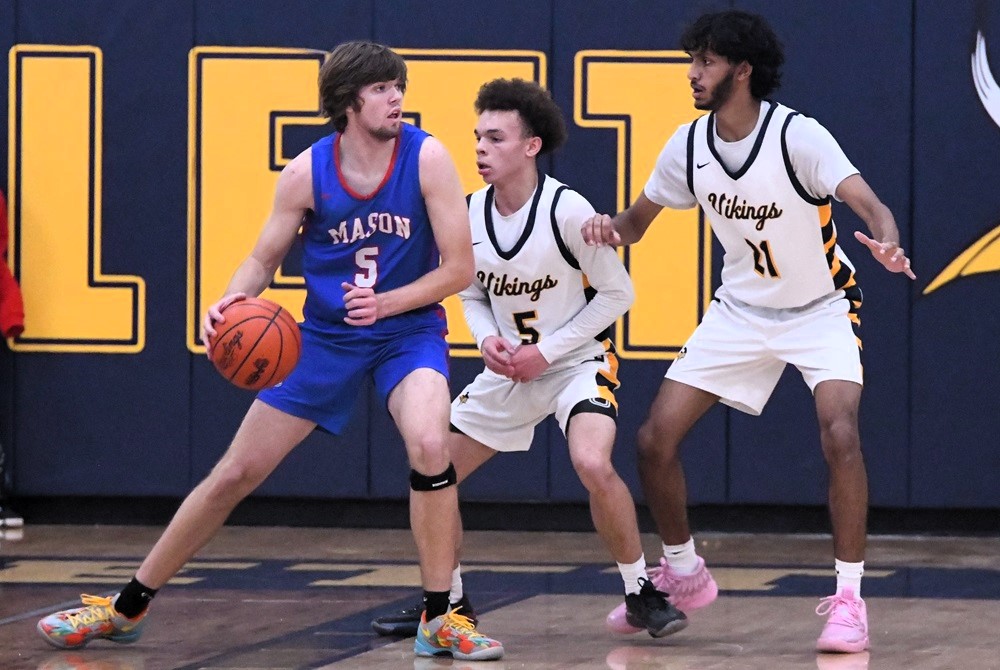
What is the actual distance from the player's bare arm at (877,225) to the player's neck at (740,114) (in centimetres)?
42

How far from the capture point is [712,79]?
19.6 ft

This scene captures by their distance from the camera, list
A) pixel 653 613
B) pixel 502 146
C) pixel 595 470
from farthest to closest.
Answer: pixel 502 146
pixel 653 613
pixel 595 470

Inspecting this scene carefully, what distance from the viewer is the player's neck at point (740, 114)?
19.8ft

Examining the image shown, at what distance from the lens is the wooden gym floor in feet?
18.2

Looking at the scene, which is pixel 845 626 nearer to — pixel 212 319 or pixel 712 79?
pixel 712 79

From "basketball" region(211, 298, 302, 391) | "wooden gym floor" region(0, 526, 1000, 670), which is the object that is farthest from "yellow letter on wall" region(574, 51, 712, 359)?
"basketball" region(211, 298, 302, 391)

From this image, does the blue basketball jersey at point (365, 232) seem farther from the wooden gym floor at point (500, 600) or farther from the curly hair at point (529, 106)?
the wooden gym floor at point (500, 600)

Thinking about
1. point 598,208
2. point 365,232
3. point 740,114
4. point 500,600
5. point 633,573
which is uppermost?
point 740,114

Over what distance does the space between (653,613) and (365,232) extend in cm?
155

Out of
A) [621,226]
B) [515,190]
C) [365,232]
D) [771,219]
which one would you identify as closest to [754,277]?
[771,219]

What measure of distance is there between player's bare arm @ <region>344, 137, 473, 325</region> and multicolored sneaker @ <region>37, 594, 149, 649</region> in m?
1.20

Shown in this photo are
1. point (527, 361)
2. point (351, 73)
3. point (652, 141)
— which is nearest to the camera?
point (351, 73)

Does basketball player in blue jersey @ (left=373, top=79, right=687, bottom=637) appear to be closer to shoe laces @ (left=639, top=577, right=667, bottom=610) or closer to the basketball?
shoe laces @ (left=639, top=577, right=667, bottom=610)

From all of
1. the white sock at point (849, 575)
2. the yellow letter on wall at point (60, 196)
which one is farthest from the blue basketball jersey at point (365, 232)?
the yellow letter on wall at point (60, 196)
